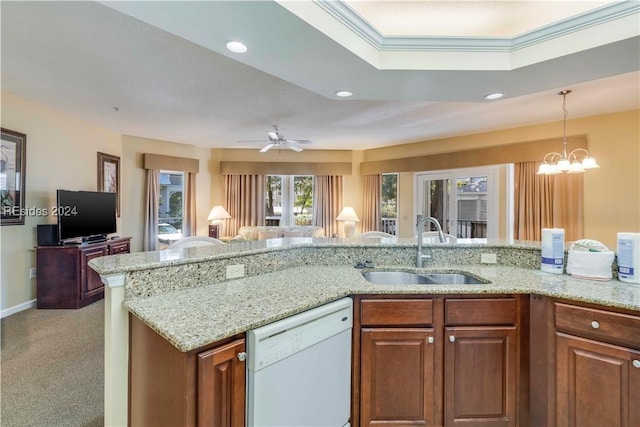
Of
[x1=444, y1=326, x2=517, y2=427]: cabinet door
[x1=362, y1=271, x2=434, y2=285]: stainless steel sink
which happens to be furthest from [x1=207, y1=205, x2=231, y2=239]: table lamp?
[x1=444, y1=326, x2=517, y2=427]: cabinet door

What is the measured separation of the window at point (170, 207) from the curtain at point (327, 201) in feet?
9.51

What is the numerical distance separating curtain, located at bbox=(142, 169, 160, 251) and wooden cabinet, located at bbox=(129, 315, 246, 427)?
5.01 m

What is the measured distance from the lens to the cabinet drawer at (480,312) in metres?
1.73

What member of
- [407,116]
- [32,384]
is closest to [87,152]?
[32,384]

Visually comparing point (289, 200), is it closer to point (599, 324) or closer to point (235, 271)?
point (235, 271)

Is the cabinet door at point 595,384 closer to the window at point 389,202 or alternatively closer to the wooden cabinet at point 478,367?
the wooden cabinet at point 478,367

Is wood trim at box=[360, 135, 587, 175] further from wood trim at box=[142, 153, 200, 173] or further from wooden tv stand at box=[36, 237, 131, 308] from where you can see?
wooden tv stand at box=[36, 237, 131, 308]

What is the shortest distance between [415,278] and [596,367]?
1036 millimetres

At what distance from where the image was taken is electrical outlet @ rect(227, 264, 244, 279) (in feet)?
6.25

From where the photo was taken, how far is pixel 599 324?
153 cm

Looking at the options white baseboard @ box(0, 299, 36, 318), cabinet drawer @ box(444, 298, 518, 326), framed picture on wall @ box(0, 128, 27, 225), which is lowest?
white baseboard @ box(0, 299, 36, 318)

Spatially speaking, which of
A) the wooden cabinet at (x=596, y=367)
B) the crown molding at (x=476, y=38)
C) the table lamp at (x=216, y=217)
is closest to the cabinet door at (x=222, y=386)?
the wooden cabinet at (x=596, y=367)

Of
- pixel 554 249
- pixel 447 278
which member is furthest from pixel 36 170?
pixel 554 249

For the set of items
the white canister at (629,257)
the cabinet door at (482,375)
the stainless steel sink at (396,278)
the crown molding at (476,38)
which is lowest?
the cabinet door at (482,375)
